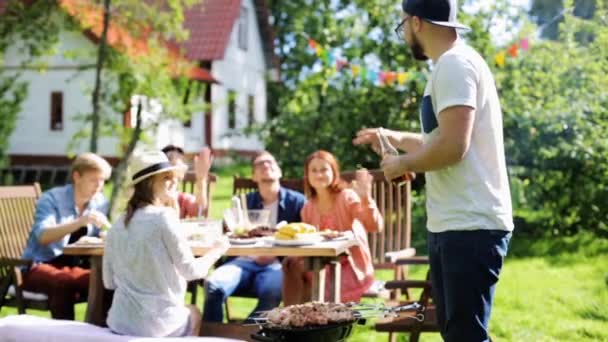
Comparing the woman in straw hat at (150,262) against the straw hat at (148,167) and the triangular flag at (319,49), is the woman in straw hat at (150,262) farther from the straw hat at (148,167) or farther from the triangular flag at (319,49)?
the triangular flag at (319,49)

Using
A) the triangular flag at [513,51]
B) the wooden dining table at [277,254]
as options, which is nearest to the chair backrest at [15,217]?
the wooden dining table at [277,254]

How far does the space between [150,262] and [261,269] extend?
160 centimetres

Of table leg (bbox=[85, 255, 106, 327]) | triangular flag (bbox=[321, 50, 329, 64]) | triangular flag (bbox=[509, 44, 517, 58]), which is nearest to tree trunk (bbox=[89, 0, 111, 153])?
triangular flag (bbox=[321, 50, 329, 64])

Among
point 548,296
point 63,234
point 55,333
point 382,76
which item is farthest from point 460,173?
point 382,76

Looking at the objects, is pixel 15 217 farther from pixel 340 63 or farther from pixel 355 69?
pixel 340 63

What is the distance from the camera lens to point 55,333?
3492 millimetres

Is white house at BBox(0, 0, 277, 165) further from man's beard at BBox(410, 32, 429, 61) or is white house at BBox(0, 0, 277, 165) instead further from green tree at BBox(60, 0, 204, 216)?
man's beard at BBox(410, 32, 429, 61)

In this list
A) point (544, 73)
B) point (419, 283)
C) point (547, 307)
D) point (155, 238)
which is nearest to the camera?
point (155, 238)

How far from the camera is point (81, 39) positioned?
769 inches

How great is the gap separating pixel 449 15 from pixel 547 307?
3.90 m

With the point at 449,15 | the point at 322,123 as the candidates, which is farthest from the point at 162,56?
the point at 449,15

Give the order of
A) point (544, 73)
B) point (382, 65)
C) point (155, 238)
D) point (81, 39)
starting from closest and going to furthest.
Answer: point (155, 238)
point (544, 73)
point (382, 65)
point (81, 39)

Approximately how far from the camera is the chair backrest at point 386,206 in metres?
5.47

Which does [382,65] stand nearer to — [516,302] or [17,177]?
[516,302]
